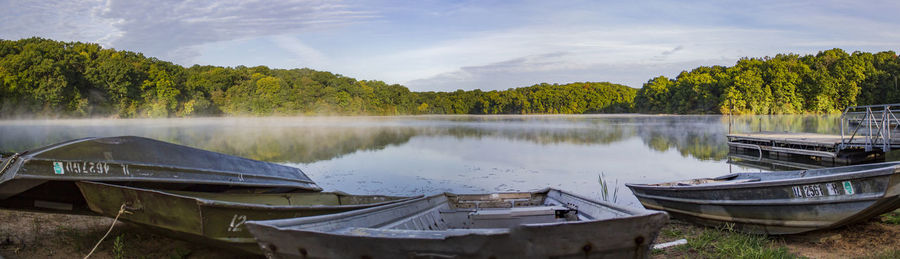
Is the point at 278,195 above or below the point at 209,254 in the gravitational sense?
above

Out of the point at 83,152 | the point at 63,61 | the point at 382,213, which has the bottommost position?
the point at 382,213

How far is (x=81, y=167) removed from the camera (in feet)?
15.6

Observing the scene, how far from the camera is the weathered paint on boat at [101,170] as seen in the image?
4.57 metres

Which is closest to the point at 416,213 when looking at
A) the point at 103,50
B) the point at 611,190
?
the point at 611,190

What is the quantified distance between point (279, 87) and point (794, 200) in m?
97.4

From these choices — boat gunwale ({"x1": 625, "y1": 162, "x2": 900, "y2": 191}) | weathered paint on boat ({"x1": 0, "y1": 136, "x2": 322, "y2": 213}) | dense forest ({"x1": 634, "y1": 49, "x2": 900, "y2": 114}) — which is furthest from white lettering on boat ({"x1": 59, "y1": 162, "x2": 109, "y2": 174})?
dense forest ({"x1": 634, "y1": 49, "x2": 900, "y2": 114})

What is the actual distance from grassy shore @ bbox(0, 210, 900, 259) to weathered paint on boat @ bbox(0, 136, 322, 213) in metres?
0.48

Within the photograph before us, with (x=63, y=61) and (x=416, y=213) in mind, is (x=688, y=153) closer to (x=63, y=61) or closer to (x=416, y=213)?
(x=416, y=213)

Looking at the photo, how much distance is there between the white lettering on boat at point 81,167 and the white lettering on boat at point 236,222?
1.62 meters

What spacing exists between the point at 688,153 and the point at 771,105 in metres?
73.7

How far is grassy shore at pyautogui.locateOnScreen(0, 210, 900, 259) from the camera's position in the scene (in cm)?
517

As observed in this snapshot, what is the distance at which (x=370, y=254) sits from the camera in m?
3.00

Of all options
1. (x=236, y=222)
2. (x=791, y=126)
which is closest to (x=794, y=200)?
(x=236, y=222)

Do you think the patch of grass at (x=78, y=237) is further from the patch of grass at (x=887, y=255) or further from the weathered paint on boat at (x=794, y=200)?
the patch of grass at (x=887, y=255)
